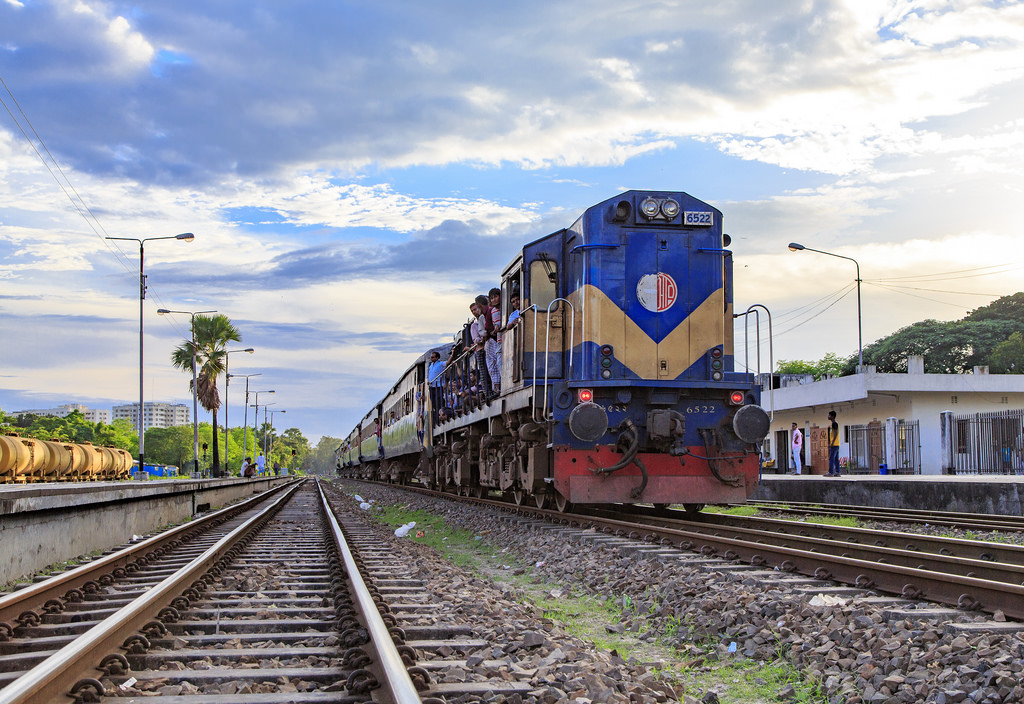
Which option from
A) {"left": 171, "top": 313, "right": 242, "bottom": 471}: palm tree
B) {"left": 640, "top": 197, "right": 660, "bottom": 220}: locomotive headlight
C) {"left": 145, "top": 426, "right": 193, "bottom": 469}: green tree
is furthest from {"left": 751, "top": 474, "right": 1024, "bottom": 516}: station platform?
{"left": 145, "top": 426, "right": 193, "bottom": 469}: green tree

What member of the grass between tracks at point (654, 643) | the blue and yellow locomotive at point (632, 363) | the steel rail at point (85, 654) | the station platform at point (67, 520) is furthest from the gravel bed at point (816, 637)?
the station platform at point (67, 520)

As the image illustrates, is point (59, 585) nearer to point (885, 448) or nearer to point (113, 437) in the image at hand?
point (885, 448)

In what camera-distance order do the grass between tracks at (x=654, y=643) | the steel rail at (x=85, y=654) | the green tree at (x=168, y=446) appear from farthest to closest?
the green tree at (x=168, y=446) → the grass between tracks at (x=654, y=643) → the steel rail at (x=85, y=654)

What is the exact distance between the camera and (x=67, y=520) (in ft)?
30.8

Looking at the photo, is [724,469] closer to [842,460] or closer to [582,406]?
[582,406]

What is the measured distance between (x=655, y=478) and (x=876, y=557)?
12.0 ft

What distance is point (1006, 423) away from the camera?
74.8 feet

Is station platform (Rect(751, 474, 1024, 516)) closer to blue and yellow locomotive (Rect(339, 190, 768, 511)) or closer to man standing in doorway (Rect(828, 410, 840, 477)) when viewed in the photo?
man standing in doorway (Rect(828, 410, 840, 477))

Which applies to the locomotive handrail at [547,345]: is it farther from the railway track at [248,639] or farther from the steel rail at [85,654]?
the steel rail at [85,654]

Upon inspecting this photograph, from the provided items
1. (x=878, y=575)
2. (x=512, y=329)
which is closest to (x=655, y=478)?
(x=512, y=329)

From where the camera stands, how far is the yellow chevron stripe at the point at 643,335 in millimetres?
10773

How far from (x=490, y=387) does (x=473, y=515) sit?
7.77ft

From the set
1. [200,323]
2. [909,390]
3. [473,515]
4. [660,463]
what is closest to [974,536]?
[660,463]

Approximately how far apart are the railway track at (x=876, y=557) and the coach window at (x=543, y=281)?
2.85 meters
